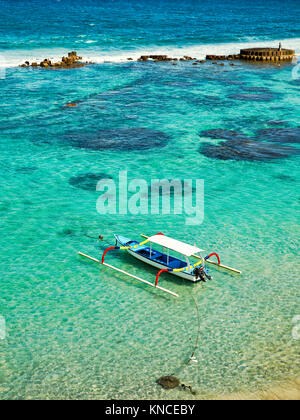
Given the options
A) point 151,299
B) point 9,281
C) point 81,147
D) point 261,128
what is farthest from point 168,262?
point 261,128

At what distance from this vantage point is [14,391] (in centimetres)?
1644

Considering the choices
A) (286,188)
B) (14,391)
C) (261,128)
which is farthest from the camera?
(261,128)

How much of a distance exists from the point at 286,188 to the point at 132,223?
42.2ft

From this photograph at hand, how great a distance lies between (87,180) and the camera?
3509 cm

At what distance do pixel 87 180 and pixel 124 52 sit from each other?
64.8m

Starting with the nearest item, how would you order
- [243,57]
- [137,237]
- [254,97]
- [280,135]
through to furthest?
[137,237] → [280,135] → [254,97] → [243,57]

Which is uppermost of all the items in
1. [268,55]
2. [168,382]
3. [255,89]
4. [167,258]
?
[268,55]

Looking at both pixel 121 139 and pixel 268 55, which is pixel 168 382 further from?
pixel 268 55

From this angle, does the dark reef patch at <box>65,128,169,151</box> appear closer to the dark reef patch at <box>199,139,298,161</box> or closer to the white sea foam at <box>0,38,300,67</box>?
the dark reef patch at <box>199,139,298,161</box>

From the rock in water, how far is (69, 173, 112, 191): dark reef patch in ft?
62.4

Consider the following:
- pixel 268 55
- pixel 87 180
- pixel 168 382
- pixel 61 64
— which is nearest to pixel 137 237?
pixel 87 180

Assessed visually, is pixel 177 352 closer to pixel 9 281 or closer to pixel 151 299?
pixel 151 299

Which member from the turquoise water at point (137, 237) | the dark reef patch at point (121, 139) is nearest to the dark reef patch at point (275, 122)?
the turquoise water at point (137, 237)

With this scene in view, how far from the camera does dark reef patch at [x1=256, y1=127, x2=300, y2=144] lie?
43.6 m
